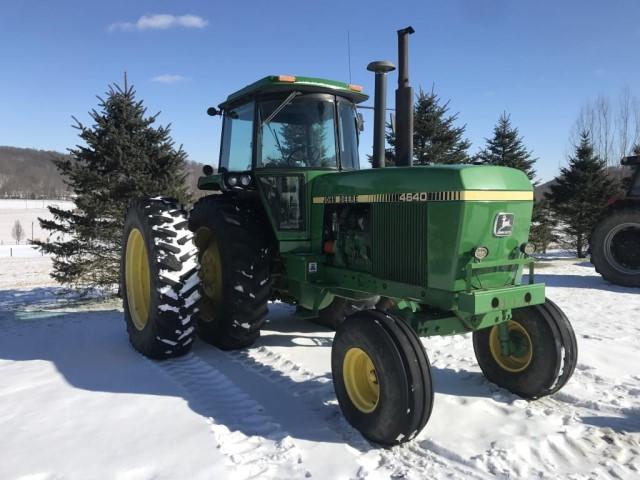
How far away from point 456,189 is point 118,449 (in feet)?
8.60

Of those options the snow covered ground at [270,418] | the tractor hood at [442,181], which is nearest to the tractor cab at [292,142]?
the tractor hood at [442,181]

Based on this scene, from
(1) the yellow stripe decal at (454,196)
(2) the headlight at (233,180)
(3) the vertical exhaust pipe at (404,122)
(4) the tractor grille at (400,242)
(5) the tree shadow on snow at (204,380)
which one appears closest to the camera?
(1) the yellow stripe decal at (454,196)

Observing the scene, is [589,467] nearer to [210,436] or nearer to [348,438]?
[348,438]

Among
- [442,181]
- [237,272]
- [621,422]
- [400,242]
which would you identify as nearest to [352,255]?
[400,242]

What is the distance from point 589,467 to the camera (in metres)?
2.85

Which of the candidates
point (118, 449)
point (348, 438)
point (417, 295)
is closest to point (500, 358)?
point (417, 295)

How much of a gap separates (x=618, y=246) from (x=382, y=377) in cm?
855

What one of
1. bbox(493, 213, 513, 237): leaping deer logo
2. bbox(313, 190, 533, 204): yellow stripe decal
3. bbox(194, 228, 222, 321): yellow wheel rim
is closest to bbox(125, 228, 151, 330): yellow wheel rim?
bbox(194, 228, 222, 321): yellow wheel rim

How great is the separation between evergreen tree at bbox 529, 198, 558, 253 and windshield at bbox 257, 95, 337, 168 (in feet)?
48.5

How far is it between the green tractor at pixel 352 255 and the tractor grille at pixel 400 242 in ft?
0.04

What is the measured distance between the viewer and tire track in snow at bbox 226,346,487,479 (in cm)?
281

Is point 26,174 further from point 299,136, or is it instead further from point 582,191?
point 299,136

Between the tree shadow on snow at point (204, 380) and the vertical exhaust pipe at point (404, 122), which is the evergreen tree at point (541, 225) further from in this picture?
the vertical exhaust pipe at point (404, 122)

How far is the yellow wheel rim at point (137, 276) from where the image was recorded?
536 cm
